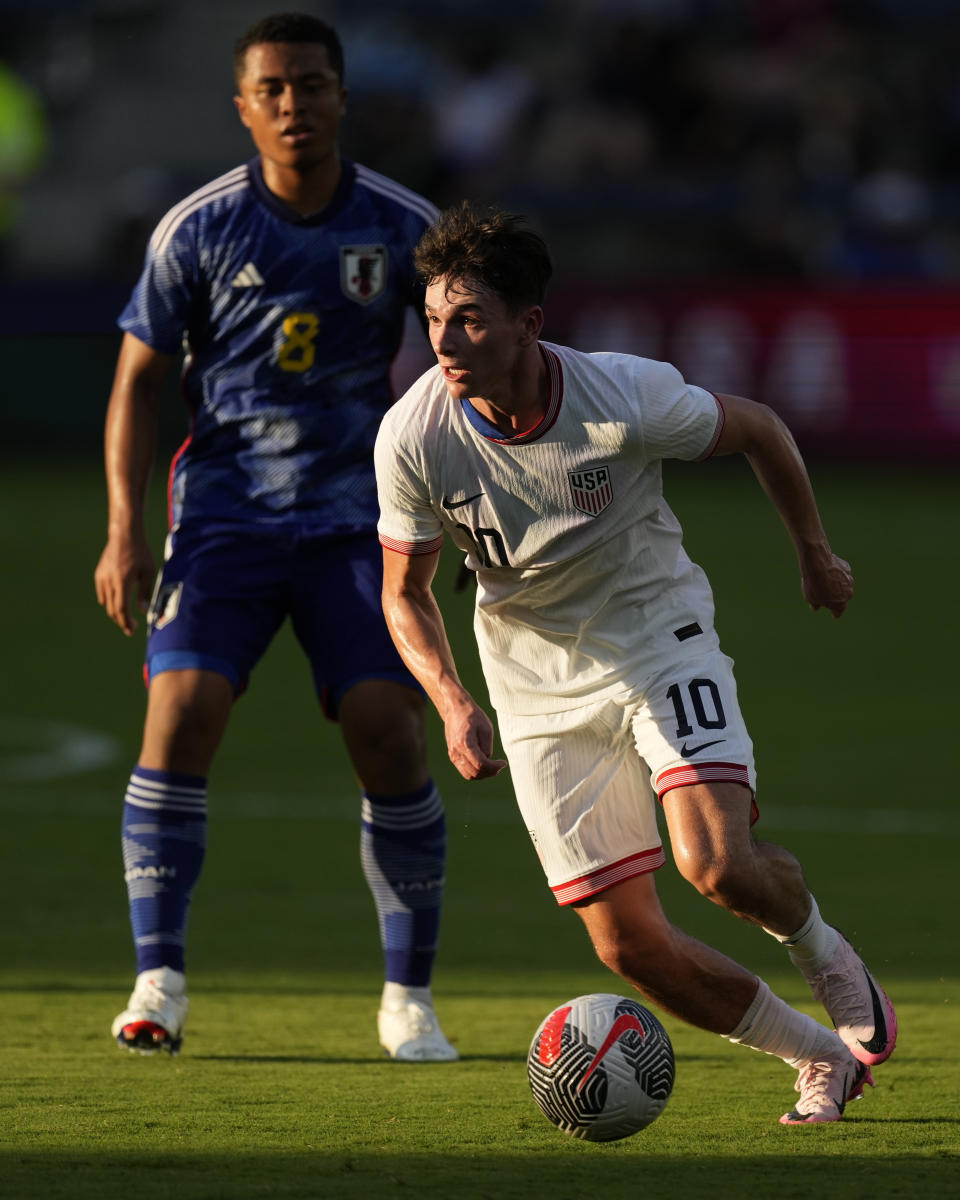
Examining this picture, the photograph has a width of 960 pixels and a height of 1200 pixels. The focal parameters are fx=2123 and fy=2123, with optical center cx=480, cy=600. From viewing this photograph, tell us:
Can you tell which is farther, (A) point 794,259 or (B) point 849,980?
(A) point 794,259

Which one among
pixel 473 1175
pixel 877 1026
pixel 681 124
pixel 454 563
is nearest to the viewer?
pixel 473 1175

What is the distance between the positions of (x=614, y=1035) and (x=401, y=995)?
124 cm

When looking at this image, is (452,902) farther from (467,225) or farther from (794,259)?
(794,259)

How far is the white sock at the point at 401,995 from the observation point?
18.1ft

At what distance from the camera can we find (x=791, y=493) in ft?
15.1

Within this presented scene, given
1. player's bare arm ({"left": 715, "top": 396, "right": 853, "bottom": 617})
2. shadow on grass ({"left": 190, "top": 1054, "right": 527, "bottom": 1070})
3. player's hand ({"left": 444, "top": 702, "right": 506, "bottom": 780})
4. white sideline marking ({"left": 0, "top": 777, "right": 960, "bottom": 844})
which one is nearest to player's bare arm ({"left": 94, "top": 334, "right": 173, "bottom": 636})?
shadow on grass ({"left": 190, "top": 1054, "right": 527, "bottom": 1070})

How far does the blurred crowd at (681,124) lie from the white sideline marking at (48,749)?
398 inches

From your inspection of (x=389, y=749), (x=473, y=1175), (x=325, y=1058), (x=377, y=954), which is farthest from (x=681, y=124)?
(x=473, y=1175)

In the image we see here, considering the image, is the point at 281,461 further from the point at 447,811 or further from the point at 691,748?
the point at 447,811

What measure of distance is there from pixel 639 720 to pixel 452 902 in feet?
9.35

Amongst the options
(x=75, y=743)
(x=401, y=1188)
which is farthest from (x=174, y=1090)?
(x=75, y=743)

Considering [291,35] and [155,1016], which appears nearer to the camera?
[155,1016]

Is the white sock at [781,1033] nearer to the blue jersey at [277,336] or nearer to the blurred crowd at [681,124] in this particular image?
the blue jersey at [277,336]

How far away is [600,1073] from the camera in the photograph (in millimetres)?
4293
